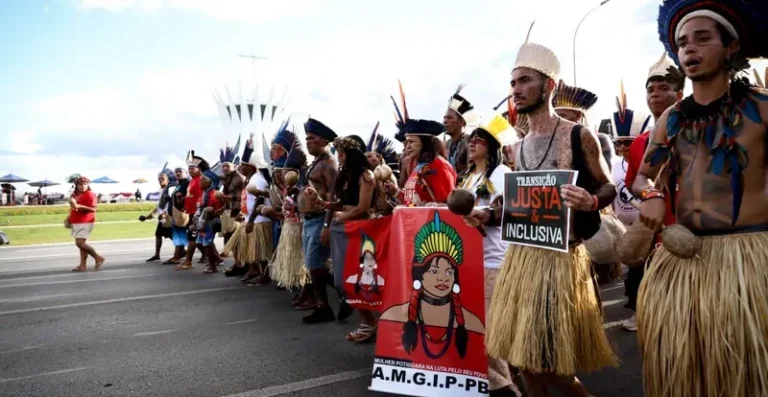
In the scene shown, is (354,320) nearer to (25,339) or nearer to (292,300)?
(292,300)

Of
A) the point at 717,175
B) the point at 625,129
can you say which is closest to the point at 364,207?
the point at 625,129

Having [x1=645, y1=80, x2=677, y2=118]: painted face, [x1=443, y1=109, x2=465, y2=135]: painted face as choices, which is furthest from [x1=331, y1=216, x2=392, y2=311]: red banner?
[x1=645, y1=80, x2=677, y2=118]: painted face

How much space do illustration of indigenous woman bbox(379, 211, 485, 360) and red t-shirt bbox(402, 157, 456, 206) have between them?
0.77 metres

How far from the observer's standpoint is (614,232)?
4816 mm

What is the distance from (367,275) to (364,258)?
A: 16 centimetres

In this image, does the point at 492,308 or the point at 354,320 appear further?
the point at 354,320

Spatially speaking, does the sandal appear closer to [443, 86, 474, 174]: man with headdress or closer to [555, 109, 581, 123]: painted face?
[443, 86, 474, 174]: man with headdress

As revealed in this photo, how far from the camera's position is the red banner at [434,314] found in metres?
3.65

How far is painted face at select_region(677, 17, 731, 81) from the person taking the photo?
2330 millimetres

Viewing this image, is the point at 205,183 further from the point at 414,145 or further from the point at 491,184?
the point at 491,184

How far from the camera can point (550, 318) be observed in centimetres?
287

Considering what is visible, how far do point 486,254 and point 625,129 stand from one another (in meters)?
3.24

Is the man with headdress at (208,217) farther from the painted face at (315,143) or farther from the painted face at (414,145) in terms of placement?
the painted face at (414,145)

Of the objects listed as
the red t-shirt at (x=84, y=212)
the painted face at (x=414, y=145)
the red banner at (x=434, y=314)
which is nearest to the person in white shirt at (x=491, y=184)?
the red banner at (x=434, y=314)
